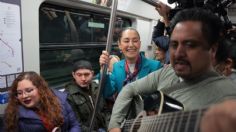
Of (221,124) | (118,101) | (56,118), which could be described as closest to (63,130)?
(56,118)

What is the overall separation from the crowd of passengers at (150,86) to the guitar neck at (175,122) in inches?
3.0

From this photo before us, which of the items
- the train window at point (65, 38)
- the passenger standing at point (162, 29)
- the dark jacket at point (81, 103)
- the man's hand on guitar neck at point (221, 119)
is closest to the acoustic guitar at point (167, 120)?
the man's hand on guitar neck at point (221, 119)

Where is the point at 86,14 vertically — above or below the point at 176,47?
above

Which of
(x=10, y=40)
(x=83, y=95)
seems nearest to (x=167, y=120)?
(x=10, y=40)

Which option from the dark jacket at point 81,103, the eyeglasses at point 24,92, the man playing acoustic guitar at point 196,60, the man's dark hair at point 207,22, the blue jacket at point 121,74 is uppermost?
the man's dark hair at point 207,22

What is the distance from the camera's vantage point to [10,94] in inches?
77.0

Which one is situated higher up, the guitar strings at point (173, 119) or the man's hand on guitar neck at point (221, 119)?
the man's hand on guitar neck at point (221, 119)

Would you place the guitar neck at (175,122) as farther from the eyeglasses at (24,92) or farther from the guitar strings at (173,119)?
the eyeglasses at (24,92)

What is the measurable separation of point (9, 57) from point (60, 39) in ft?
3.15

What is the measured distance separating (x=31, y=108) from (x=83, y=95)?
1.89 ft

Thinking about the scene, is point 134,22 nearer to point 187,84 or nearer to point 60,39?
point 60,39

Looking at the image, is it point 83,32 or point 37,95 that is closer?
point 37,95

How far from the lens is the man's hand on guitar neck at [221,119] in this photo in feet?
1.01

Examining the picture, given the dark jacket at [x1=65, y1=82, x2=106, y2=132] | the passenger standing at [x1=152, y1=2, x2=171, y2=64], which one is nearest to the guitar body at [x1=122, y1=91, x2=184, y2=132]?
the passenger standing at [x1=152, y1=2, x2=171, y2=64]
